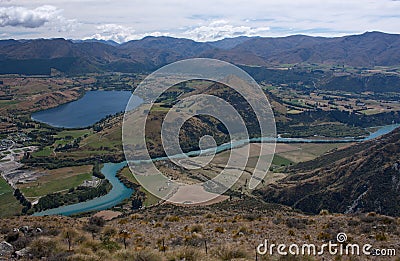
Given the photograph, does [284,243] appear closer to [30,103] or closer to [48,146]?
[48,146]

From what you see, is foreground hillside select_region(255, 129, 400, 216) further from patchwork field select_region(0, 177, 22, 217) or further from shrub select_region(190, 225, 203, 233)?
patchwork field select_region(0, 177, 22, 217)

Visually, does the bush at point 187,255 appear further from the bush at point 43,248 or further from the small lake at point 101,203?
the small lake at point 101,203

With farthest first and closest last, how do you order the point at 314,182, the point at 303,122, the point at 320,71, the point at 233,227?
the point at 320,71 < the point at 303,122 < the point at 314,182 < the point at 233,227

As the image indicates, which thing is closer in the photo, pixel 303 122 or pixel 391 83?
pixel 303 122

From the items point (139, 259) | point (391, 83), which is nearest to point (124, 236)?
point (139, 259)

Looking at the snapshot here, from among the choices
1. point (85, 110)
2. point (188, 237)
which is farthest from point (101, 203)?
point (85, 110)

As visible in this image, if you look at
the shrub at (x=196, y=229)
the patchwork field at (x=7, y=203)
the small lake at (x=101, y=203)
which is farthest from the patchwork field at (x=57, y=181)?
the shrub at (x=196, y=229)

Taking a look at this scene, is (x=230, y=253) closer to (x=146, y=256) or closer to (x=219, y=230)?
(x=146, y=256)
